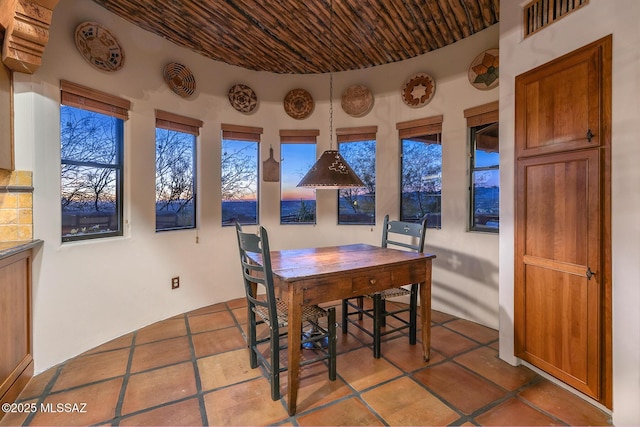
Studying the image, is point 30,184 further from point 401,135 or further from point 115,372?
point 401,135

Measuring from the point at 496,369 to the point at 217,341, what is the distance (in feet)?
7.51

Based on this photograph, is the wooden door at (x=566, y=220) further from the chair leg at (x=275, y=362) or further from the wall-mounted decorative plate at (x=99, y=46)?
the wall-mounted decorative plate at (x=99, y=46)

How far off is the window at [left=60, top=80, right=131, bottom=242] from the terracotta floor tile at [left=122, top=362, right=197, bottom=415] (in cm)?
133

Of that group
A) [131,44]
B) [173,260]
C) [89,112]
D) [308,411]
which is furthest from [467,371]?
[131,44]

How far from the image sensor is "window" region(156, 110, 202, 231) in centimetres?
321

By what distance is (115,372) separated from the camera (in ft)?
7.29

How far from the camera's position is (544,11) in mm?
2062

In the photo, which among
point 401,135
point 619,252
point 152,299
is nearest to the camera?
point 619,252

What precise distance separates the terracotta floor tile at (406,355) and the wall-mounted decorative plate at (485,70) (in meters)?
→ 2.55

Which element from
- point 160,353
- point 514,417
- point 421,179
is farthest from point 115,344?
point 421,179

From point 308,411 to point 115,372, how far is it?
1.49 meters

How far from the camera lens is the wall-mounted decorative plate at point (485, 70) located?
2.90m

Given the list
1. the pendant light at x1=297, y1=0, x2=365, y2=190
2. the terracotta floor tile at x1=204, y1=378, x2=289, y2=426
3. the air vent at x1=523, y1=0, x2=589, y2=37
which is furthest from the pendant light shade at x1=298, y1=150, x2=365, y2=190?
the air vent at x1=523, y1=0, x2=589, y2=37

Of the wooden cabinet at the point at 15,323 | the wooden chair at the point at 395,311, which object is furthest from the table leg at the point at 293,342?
the wooden cabinet at the point at 15,323
